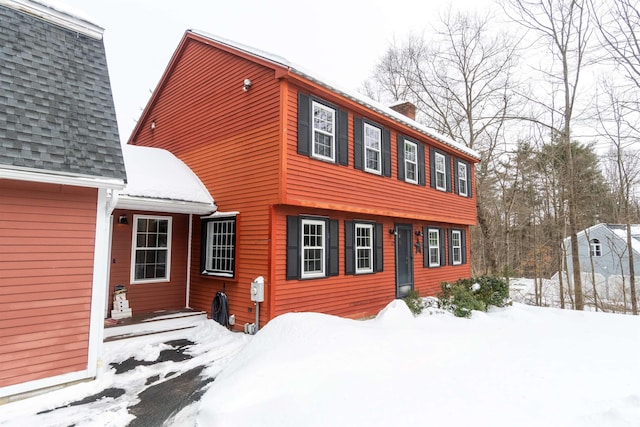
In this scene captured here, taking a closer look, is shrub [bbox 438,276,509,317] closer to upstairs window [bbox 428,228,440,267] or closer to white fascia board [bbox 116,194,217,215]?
upstairs window [bbox 428,228,440,267]

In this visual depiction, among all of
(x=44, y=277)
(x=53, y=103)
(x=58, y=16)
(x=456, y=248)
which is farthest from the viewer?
(x=456, y=248)

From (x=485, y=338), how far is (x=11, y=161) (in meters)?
7.61

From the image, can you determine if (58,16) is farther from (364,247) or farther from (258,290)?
(364,247)

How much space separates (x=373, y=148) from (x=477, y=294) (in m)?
5.32

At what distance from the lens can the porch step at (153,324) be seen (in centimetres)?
646

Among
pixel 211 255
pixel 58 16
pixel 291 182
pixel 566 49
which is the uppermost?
pixel 566 49

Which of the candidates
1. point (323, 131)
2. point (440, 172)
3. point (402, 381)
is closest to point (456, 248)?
point (440, 172)

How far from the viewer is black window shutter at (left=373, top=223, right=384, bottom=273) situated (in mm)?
9242

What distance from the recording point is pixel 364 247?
9.05m

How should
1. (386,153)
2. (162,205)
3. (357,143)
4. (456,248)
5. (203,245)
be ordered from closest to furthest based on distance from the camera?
(162,205)
(203,245)
(357,143)
(386,153)
(456,248)

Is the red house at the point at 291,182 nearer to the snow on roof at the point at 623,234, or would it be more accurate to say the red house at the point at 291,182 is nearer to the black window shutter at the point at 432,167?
the black window shutter at the point at 432,167

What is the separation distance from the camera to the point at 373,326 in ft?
19.8

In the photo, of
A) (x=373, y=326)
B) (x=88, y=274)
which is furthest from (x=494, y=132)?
(x=88, y=274)

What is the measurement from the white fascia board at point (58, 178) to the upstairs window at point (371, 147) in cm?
544
